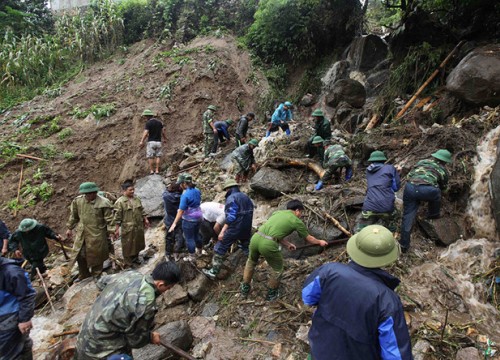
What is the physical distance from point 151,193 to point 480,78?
29.8ft

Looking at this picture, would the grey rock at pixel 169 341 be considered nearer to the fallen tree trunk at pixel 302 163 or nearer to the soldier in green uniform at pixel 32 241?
the soldier in green uniform at pixel 32 241

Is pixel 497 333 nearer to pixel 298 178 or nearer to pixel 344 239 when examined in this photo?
pixel 344 239

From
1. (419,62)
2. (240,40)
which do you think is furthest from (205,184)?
(240,40)

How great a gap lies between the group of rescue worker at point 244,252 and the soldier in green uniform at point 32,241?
20 mm

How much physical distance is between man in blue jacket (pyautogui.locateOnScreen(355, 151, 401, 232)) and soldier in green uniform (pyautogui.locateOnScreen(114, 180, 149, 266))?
3986mm

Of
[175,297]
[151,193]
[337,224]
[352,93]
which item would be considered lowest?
[151,193]

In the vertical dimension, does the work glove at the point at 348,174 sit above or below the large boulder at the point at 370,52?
below

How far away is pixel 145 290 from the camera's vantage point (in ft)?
9.21

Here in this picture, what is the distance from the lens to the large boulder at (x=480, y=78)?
7625mm

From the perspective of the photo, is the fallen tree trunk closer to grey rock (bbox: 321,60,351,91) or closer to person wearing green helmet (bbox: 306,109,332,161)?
person wearing green helmet (bbox: 306,109,332,161)

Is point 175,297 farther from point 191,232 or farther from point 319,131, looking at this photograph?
point 319,131

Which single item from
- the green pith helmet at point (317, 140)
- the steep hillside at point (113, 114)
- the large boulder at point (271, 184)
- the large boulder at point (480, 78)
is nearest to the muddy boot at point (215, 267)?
the large boulder at point (271, 184)

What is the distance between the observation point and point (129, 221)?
19.2ft

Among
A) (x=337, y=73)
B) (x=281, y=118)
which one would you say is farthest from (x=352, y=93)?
(x=281, y=118)
